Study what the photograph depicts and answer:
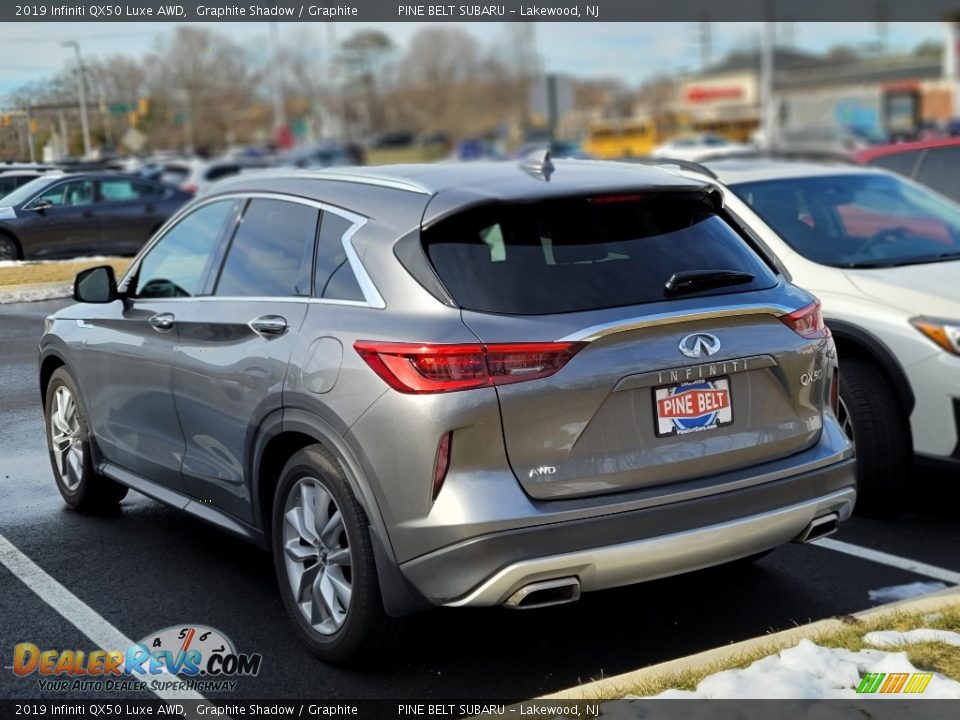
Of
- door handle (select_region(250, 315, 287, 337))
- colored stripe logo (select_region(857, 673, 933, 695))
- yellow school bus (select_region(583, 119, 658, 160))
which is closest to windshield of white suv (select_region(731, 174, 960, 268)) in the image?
colored stripe logo (select_region(857, 673, 933, 695))

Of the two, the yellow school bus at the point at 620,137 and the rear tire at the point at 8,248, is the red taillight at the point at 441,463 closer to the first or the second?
the rear tire at the point at 8,248

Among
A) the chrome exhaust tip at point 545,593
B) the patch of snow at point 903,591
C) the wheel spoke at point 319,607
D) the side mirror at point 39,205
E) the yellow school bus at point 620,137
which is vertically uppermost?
the side mirror at point 39,205

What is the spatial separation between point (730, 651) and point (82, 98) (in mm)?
4756

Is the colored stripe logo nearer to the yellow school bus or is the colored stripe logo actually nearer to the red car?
the red car

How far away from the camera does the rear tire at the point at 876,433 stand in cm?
599

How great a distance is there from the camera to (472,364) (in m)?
3.76

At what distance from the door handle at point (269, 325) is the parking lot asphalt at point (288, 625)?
1166mm

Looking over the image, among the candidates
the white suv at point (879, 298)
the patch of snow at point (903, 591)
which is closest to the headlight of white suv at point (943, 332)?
the white suv at point (879, 298)

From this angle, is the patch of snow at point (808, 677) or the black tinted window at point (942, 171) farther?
the black tinted window at point (942, 171)

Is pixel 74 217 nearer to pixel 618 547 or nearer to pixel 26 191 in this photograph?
pixel 26 191

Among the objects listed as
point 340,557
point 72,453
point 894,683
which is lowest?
point 894,683

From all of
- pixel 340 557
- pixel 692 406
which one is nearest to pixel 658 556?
pixel 692 406

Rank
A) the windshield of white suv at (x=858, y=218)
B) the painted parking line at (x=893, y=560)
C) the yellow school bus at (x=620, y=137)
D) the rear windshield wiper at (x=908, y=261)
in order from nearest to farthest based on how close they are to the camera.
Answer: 1. the painted parking line at (x=893, y=560)
2. the rear windshield wiper at (x=908, y=261)
3. the windshield of white suv at (x=858, y=218)
4. the yellow school bus at (x=620, y=137)
